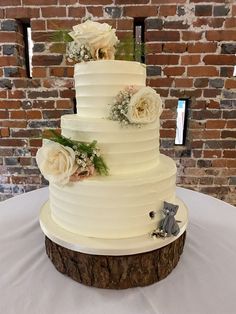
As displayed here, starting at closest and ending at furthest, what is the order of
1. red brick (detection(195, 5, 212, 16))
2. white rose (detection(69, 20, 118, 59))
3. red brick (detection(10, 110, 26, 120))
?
white rose (detection(69, 20, 118, 59)) → red brick (detection(195, 5, 212, 16)) → red brick (detection(10, 110, 26, 120))

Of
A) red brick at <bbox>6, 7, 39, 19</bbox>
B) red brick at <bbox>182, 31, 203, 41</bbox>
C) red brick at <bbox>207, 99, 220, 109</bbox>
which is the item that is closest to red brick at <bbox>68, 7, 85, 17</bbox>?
red brick at <bbox>6, 7, 39, 19</bbox>

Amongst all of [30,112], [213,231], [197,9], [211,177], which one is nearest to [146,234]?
[213,231]

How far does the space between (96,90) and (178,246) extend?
624 millimetres

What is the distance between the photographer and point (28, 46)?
6.01 feet

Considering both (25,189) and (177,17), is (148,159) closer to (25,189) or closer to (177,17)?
(177,17)

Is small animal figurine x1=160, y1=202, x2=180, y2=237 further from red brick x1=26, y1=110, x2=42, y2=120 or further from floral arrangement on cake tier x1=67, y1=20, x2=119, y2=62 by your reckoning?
red brick x1=26, y1=110, x2=42, y2=120

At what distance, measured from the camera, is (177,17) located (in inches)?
65.2

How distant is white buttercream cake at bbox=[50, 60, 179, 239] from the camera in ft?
2.75

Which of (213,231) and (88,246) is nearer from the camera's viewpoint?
(88,246)

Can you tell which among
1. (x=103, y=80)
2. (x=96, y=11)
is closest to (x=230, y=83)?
(x=96, y=11)

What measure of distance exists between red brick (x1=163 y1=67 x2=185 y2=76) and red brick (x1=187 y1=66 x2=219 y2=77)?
0.15 feet

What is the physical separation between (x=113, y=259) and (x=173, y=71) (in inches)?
52.1

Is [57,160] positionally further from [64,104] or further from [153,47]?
[153,47]

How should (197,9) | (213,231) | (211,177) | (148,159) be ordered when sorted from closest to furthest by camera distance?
(148,159), (213,231), (197,9), (211,177)
